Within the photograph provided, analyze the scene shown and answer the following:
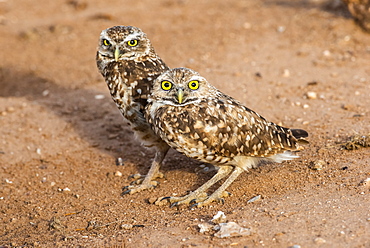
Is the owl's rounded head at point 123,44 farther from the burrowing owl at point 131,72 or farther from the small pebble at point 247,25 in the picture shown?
the small pebble at point 247,25

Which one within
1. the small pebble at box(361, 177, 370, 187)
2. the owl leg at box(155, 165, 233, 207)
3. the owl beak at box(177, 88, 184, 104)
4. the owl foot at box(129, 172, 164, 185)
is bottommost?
the owl foot at box(129, 172, 164, 185)

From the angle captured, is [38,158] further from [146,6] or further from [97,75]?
[146,6]

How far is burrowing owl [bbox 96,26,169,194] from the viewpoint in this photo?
589 cm

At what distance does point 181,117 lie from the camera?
5.20m

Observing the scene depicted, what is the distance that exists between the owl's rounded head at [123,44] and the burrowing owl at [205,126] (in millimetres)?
878

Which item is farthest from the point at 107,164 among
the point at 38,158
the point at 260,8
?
the point at 260,8

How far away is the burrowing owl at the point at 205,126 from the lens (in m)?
5.20

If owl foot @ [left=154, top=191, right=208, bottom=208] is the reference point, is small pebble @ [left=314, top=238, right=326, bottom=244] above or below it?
above

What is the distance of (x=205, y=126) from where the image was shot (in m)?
5.20

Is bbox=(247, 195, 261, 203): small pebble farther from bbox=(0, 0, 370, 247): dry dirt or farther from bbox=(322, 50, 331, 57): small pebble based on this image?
bbox=(322, 50, 331, 57): small pebble

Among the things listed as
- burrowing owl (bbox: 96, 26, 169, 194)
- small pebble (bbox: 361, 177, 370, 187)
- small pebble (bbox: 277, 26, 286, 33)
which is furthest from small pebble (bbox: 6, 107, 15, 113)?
small pebble (bbox: 277, 26, 286, 33)

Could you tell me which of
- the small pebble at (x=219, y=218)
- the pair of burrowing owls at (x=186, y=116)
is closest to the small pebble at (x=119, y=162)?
the pair of burrowing owls at (x=186, y=116)

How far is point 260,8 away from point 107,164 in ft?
25.8

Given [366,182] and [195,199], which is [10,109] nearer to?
[195,199]
